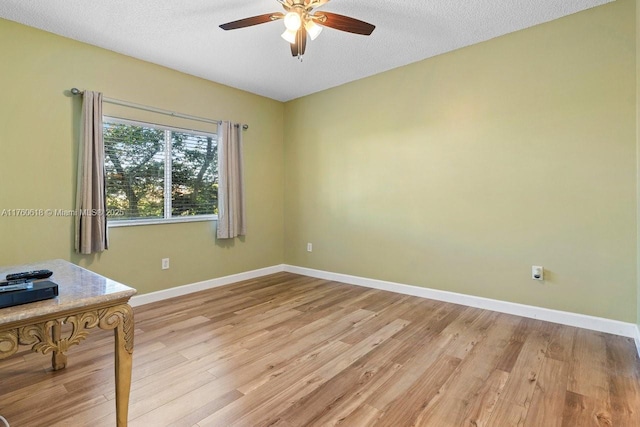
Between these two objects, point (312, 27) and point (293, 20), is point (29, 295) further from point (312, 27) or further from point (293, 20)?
point (312, 27)

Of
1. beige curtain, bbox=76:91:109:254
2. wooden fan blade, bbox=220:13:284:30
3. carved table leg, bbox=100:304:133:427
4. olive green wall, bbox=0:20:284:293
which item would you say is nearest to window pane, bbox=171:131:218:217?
olive green wall, bbox=0:20:284:293

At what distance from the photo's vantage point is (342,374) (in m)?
1.94

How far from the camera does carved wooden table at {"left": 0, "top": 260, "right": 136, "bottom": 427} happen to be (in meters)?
1.08

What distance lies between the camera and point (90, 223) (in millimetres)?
2861

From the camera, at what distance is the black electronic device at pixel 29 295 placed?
112cm

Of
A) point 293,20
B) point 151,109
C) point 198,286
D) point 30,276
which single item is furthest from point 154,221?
point 293,20

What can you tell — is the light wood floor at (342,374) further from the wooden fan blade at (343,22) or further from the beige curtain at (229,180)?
the wooden fan blade at (343,22)

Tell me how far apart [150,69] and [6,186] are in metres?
1.70

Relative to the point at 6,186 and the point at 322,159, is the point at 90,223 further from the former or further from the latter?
the point at 322,159

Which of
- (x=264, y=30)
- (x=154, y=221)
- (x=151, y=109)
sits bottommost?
(x=154, y=221)

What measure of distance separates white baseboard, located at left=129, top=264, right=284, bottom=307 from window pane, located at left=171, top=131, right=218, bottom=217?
33.3 inches

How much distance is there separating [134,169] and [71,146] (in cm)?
56

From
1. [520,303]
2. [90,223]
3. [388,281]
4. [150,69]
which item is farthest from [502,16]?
[90,223]

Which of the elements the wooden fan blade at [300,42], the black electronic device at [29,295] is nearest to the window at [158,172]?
the wooden fan blade at [300,42]
